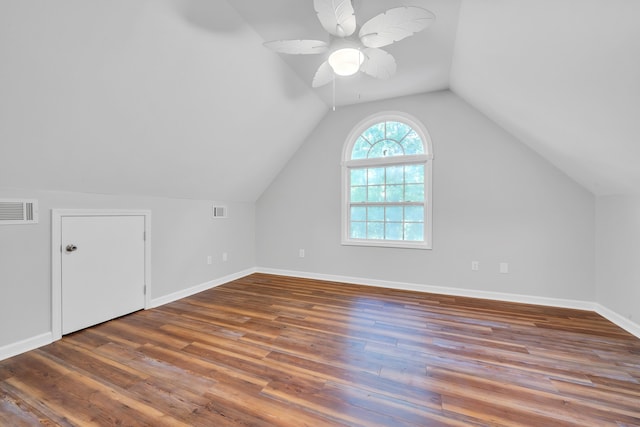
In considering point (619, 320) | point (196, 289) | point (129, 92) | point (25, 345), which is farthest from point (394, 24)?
point (196, 289)

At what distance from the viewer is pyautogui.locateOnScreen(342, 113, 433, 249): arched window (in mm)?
3711

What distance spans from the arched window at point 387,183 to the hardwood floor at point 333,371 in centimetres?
124

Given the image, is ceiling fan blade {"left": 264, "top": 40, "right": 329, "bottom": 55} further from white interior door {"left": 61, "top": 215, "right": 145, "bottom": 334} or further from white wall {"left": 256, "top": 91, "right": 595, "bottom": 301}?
white interior door {"left": 61, "top": 215, "right": 145, "bottom": 334}

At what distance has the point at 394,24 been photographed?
1578 mm

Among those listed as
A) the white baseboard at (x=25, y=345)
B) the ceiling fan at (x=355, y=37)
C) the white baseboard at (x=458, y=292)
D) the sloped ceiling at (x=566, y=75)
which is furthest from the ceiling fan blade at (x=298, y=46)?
the white baseboard at (x=458, y=292)

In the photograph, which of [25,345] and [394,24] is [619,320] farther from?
[25,345]

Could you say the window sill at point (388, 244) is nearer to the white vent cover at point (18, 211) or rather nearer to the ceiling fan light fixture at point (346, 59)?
the ceiling fan light fixture at point (346, 59)

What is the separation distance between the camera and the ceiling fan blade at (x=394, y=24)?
147 cm

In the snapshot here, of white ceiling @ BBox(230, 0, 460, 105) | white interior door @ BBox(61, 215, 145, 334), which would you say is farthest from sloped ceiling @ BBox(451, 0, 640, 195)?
white interior door @ BBox(61, 215, 145, 334)

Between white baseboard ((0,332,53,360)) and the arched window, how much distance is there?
3.39 metres

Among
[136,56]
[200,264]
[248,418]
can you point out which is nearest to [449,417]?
[248,418]

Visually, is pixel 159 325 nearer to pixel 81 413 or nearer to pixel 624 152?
pixel 81 413

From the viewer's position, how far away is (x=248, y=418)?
1440 mm

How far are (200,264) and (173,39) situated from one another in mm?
2811
